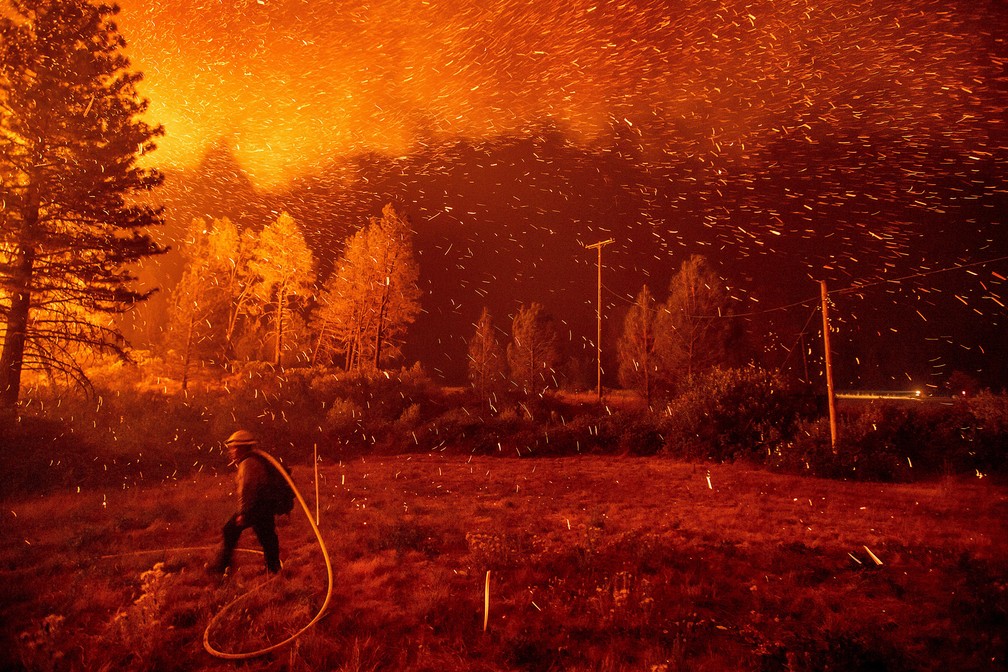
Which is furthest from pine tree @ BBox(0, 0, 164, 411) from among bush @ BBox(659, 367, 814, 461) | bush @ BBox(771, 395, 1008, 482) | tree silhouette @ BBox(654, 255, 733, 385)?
tree silhouette @ BBox(654, 255, 733, 385)

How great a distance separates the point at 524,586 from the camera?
8.31m

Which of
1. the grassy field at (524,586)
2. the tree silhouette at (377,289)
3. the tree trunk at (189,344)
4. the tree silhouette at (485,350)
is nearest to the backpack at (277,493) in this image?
the grassy field at (524,586)

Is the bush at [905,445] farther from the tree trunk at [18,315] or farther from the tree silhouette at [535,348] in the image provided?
the tree silhouette at [535,348]

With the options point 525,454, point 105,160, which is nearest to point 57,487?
point 105,160

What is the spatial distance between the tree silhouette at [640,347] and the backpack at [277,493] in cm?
3921

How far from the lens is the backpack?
8242 mm

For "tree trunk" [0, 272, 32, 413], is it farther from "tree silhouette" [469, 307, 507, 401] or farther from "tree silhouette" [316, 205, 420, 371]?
"tree silhouette" [469, 307, 507, 401]

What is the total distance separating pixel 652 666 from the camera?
228 inches

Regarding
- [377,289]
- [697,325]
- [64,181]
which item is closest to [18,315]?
Result: [64,181]

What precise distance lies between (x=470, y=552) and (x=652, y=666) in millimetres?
4798

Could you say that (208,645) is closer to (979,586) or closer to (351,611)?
(351,611)

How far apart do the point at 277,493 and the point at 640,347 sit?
41.2 m

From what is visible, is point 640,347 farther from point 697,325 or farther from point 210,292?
point 210,292

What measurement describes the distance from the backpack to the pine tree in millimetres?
15542
